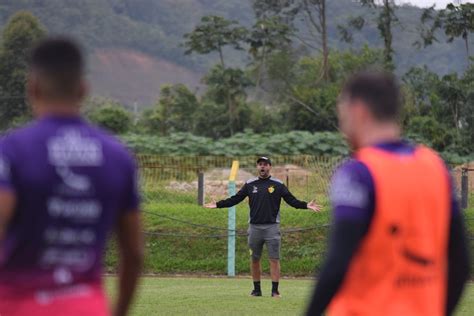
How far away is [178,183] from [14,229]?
2707cm

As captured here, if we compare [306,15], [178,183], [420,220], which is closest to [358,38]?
[306,15]

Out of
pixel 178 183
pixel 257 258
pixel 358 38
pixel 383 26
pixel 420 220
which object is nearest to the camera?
pixel 420 220

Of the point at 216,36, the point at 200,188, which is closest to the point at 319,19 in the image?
the point at 216,36

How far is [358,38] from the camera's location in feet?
460

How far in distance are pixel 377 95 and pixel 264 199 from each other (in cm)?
1333

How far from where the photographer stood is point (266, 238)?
727 inches

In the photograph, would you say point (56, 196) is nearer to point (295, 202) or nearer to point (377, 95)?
point (377, 95)

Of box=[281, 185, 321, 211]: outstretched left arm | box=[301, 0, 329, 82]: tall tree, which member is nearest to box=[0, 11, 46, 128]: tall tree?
box=[301, 0, 329, 82]: tall tree

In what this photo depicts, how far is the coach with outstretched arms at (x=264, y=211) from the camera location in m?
18.2

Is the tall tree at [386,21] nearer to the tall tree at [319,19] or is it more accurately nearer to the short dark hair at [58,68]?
the tall tree at [319,19]

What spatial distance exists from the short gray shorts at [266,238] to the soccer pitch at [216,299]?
2.27ft

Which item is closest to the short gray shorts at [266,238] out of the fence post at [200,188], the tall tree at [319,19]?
the fence post at [200,188]

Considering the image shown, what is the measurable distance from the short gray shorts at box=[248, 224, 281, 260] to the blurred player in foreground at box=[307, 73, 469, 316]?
43.6 feet

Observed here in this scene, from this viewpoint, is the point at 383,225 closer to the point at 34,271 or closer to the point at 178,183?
the point at 34,271
